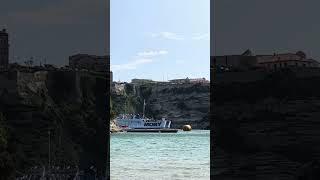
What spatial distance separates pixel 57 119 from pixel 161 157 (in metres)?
14.0

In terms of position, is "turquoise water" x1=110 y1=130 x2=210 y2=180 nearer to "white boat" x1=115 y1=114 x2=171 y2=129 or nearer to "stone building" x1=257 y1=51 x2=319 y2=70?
"white boat" x1=115 y1=114 x2=171 y2=129

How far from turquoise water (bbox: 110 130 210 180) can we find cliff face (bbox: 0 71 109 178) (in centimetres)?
498

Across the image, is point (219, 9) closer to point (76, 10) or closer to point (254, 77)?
point (254, 77)

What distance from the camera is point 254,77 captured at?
860 cm

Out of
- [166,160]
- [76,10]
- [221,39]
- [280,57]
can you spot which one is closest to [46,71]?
[76,10]

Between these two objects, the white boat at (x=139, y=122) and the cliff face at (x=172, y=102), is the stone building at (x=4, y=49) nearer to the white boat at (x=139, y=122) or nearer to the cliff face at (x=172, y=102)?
the cliff face at (x=172, y=102)

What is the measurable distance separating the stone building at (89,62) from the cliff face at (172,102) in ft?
64.0

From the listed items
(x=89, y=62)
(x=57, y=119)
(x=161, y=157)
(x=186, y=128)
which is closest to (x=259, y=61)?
(x=89, y=62)

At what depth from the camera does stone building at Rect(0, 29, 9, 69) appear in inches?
350

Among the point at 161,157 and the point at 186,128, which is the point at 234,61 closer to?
the point at 161,157

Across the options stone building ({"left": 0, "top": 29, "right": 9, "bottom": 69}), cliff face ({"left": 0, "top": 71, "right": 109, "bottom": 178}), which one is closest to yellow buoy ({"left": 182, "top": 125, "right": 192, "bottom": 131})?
cliff face ({"left": 0, "top": 71, "right": 109, "bottom": 178})

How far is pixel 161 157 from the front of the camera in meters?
22.7

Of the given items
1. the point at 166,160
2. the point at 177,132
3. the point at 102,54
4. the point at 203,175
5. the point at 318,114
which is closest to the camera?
the point at 318,114

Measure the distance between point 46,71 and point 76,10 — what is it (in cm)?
98
